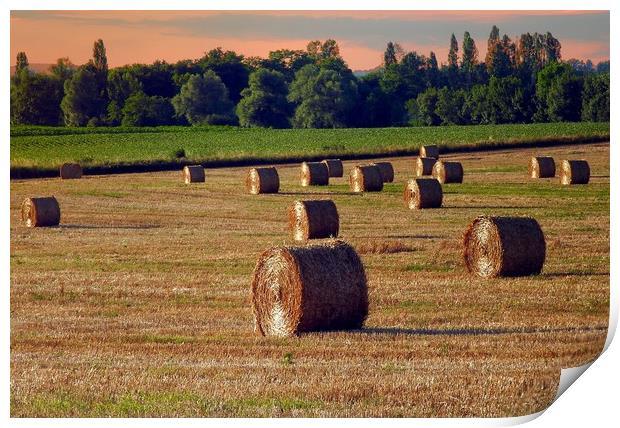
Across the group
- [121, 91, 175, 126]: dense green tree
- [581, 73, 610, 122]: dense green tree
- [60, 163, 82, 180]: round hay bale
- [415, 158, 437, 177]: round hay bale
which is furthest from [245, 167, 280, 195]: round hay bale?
[121, 91, 175, 126]: dense green tree

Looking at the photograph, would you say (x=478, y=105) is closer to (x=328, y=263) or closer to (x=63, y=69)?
(x=63, y=69)

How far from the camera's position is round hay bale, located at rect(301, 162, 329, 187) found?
108 ft

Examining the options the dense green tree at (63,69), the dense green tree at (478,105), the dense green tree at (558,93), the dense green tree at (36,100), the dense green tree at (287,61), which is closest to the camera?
the dense green tree at (63,69)

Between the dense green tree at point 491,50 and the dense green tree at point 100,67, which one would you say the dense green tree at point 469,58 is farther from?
the dense green tree at point 100,67

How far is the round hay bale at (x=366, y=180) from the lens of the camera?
30766mm

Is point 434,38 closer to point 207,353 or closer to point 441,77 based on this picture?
point 207,353

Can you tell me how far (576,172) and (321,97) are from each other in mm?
9408

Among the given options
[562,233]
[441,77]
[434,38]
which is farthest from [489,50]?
[434,38]

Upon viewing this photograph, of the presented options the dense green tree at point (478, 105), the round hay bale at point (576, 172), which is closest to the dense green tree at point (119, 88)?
the dense green tree at point (478, 105)

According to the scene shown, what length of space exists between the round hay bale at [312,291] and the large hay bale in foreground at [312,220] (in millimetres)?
8065

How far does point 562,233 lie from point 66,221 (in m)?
9.94

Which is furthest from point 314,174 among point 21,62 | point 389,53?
point 21,62

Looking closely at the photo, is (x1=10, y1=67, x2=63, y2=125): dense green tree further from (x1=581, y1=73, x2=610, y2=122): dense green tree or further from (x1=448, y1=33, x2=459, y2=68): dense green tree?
(x1=581, y1=73, x2=610, y2=122): dense green tree

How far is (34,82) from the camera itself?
15664 millimetres
